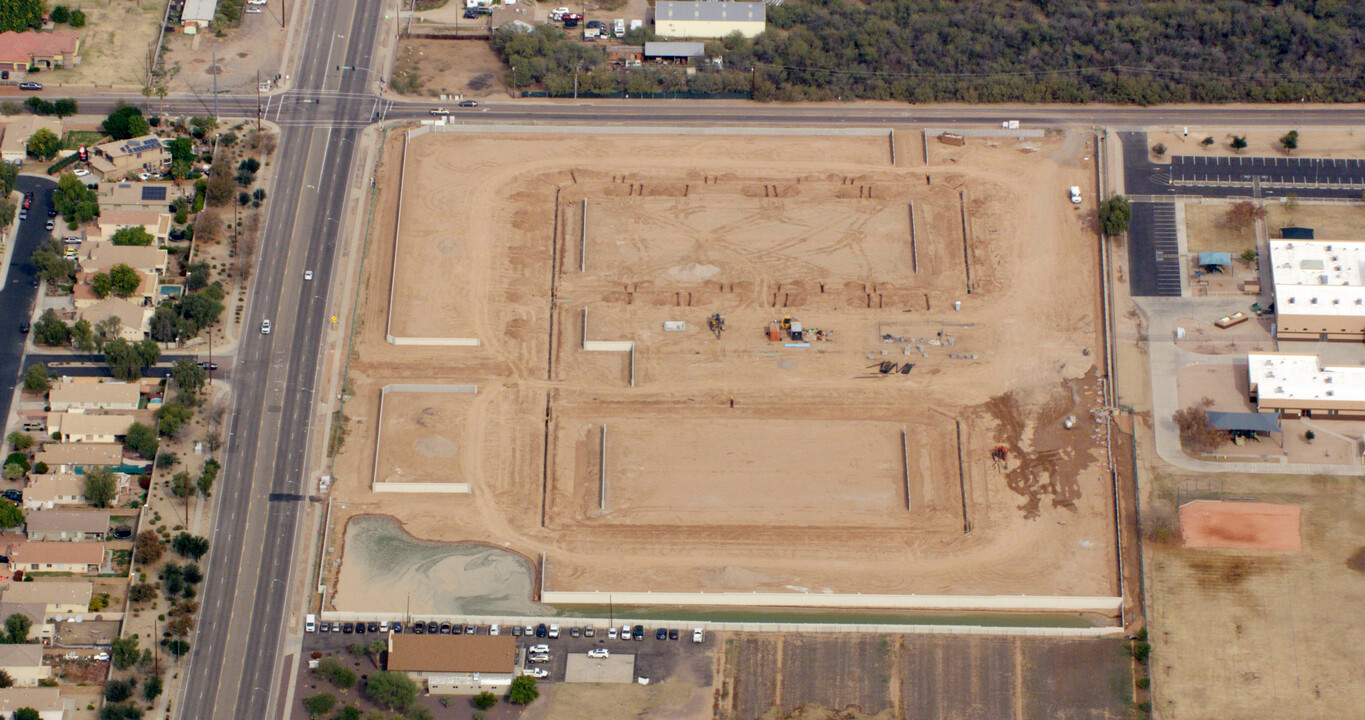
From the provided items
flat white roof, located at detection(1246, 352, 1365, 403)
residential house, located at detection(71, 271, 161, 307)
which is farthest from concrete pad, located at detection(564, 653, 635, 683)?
flat white roof, located at detection(1246, 352, 1365, 403)

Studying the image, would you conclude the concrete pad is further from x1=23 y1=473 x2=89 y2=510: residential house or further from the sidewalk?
the sidewalk

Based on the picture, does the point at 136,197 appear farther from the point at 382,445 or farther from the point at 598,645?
the point at 598,645

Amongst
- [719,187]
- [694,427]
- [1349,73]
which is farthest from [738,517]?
[1349,73]

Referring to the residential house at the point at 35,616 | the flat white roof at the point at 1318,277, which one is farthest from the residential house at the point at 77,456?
the flat white roof at the point at 1318,277

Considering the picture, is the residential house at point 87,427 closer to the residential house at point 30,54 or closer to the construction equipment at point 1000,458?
the residential house at point 30,54

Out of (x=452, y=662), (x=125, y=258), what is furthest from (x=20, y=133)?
(x=452, y=662)

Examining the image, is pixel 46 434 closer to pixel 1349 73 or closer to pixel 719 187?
pixel 719 187
